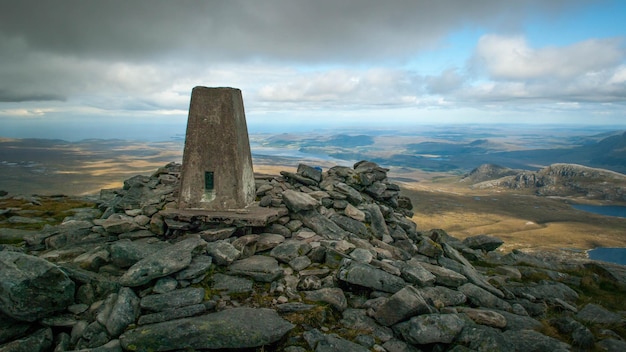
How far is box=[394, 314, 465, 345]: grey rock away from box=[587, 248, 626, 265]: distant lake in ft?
481

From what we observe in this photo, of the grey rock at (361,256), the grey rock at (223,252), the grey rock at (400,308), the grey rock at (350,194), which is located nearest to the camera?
the grey rock at (400,308)

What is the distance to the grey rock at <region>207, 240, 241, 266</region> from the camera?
11.5m

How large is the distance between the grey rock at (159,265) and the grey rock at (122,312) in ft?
1.34

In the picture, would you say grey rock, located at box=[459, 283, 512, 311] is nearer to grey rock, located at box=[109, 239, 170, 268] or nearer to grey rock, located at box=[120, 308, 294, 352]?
grey rock, located at box=[120, 308, 294, 352]

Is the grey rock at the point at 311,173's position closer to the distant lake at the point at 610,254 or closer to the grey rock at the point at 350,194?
the grey rock at the point at 350,194

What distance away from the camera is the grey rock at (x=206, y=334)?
25.2 ft

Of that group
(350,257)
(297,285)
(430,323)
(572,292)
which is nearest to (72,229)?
(297,285)

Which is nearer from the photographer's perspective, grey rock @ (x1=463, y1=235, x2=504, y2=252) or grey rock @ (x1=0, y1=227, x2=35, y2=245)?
grey rock @ (x1=0, y1=227, x2=35, y2=245)

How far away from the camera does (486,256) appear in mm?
23016

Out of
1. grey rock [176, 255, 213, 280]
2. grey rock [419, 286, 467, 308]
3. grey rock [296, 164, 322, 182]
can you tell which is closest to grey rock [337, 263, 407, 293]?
grey rock [419, 286, 467, 308]

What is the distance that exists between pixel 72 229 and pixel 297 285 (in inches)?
449

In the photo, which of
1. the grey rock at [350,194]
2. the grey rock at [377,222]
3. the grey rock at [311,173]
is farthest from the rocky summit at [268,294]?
the grey rock at [311,173]

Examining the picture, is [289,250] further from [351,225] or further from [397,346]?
[397,346]

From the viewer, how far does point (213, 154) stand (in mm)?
14875
